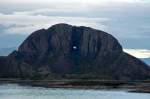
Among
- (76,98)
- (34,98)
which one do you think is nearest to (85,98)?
(76,98)

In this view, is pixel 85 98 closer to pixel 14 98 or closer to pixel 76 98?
pixel 76 98

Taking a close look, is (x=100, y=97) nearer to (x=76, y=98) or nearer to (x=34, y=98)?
(x=76, y=98)

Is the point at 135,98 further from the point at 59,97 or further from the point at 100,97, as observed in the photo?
the point at 59,97

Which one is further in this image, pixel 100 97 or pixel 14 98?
pixel 100 97

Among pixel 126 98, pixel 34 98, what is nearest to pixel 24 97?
pixel 34 98

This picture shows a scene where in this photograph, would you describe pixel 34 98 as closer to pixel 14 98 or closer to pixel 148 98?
pixel 14 98

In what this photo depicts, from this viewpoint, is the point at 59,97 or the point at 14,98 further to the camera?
the point at 59,97

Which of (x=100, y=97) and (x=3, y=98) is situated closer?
(x=3, y=98)
